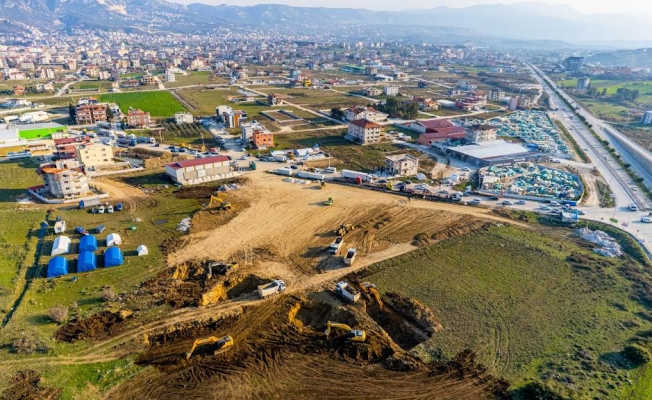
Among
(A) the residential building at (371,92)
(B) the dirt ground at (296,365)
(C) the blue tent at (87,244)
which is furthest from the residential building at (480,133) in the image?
(C) the blue tent at (87,244)

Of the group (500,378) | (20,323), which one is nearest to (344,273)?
(500,378)

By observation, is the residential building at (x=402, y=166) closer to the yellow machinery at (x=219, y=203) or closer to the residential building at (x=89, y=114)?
the yellow machinery at (x=219, y=203)

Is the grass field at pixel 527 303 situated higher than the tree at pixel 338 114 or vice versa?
the tree at pixel 338 114

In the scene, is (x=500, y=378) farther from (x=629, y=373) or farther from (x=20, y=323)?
(x=20, y=323)

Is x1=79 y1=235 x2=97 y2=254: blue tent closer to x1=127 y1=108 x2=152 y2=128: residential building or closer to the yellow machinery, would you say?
the yellow machinery

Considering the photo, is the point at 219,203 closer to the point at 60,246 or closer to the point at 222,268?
the point at 222,268

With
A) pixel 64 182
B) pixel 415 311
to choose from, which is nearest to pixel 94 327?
pixel 415 311

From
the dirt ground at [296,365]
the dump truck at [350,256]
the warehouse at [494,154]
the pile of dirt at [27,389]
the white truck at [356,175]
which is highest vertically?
the warehouse at [494,154]
